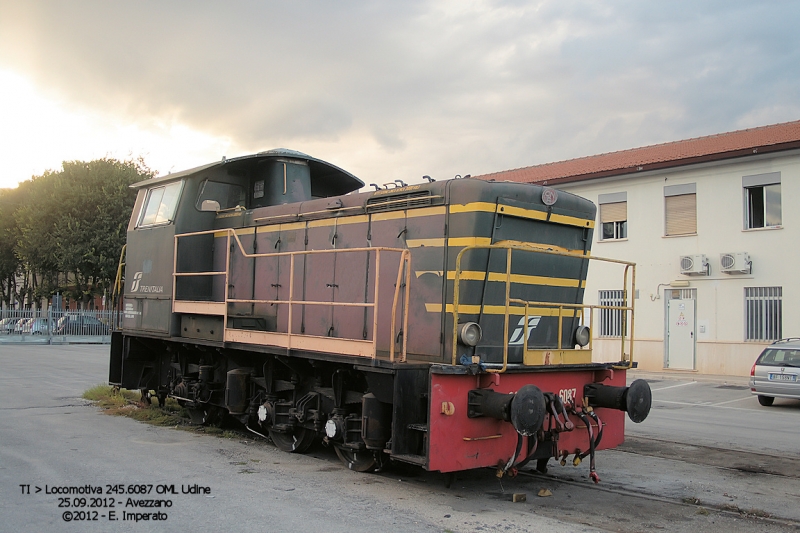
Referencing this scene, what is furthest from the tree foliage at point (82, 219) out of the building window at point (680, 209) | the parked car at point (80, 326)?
the building window at point (680, 209)

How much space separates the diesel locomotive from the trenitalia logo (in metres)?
0.05

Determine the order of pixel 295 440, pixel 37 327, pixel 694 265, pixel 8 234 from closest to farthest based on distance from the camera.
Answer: pixel 295 440
pixel 694 265
pixel 37 327
pixel 8 234

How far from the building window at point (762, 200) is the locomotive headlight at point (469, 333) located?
52.2 feet

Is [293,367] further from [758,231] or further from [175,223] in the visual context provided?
[758,231]

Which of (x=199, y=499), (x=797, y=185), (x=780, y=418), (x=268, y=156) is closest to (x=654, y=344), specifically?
(x=797, y=185)

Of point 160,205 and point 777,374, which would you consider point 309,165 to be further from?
point 777,374

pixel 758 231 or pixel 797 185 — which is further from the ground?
pixel 797 185

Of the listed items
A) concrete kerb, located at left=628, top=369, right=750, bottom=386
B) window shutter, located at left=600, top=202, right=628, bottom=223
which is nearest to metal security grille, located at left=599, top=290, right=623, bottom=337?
concrete kerb, located at left=628, top=369, right=750, bottom=386

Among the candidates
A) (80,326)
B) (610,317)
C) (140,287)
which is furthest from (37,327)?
(610,317)

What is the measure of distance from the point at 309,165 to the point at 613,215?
15.2m

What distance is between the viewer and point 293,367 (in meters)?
7.89

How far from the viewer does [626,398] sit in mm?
6707

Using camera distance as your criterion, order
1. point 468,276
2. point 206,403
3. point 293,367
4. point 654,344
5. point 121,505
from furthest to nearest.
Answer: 1. point 654,344
2. point 206,403
3. point 293,367
4. point 468,276
5. point 121,505

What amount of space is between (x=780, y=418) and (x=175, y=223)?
36.2 ft
